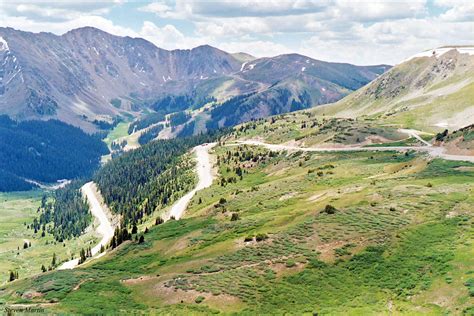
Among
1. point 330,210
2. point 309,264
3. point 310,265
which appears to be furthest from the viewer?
point 330,210

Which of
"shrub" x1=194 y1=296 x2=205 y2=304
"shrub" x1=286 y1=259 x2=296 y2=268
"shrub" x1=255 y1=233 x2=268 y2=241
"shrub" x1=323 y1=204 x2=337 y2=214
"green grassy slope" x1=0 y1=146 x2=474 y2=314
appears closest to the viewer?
"green grassy slope" x1=0 y1=146 x2=474 y2=314

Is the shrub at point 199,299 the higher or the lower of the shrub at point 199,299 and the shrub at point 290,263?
the lower

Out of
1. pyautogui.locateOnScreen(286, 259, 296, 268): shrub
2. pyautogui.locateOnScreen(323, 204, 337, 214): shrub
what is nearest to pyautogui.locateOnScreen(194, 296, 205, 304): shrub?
pyautogui.locateOnScreen(286, 259, 296, 268): shrub

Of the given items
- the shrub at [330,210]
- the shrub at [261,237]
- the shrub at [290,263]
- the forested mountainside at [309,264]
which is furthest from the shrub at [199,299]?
the shrub at [330,210]

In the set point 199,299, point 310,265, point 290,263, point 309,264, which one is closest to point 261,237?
point 290,263

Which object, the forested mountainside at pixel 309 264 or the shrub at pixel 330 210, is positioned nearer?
the forested mountainside at pixel 309 264

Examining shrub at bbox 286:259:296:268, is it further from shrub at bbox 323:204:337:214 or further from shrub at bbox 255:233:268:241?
shrub at bbox 323:204:337:214

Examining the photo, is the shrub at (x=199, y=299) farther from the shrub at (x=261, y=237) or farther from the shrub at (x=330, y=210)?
the shrub at (x=330, y=210)

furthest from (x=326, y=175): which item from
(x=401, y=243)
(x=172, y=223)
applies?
(x=401, y=243)

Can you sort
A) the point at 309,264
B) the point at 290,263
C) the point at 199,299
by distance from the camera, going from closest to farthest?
the point at 199,299, the point at 309,264, the point at 290,263

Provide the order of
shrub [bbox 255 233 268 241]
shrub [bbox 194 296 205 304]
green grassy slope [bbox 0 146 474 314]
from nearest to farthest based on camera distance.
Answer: green grassy slope [bbox 0 146 474 314]
shrub [bbox 194 296 205 304]
shrub [bbox 255 233 268 241]

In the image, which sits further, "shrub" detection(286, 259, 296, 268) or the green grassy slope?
"shrub" detection(286, 259, 296, 268)

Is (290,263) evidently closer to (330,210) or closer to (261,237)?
(261,237)

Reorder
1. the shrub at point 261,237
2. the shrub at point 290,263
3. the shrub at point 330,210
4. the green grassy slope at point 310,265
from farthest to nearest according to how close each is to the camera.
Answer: the shrub at point 330,210, the shrub at point 261,237, the shrub at point 290,263, the green grassy slope at point 310,265
